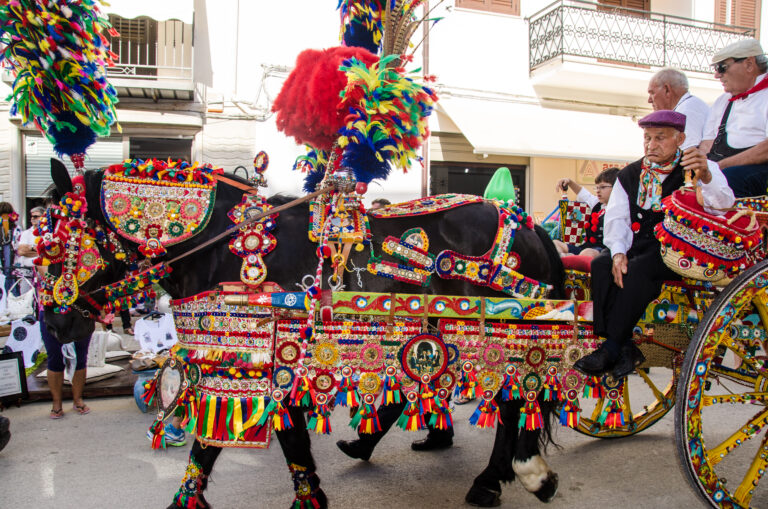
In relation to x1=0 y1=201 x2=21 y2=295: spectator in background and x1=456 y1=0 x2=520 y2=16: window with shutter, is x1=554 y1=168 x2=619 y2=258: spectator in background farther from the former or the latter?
x1=456 y1=0 x2=520 y2=16: window with shutter

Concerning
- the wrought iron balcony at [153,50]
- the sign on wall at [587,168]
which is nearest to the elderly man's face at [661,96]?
the wrought iron balcony at [153,50]

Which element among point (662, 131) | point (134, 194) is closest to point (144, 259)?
point (134, 194)

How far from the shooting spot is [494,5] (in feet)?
38.1

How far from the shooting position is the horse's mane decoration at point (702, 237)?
105 inches

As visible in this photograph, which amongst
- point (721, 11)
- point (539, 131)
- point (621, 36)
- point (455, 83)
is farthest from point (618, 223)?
point (721, 11)

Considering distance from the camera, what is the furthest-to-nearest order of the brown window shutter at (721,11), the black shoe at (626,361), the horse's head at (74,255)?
1. the brown window shutter at (721,11)
2. the black shoe at (626,361)
3. the horse's head at (74,255)

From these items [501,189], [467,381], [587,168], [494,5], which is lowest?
[467,381]

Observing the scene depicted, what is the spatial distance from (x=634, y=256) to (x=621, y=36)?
413 inches

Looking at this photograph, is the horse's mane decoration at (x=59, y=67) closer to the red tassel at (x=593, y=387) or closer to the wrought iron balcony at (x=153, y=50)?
the red tassel at (x=593, y=387)

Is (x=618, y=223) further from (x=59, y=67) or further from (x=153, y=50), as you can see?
(x=153, y=50)

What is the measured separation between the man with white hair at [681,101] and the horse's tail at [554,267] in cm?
100

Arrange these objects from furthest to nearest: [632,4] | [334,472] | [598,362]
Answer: [632,4], [334,472], [598,362]

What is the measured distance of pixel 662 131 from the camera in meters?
2.89

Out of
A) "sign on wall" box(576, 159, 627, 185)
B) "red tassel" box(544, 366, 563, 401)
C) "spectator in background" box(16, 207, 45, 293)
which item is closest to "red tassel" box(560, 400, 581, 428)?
"red tassel" box(544, 366, 563, 401)
